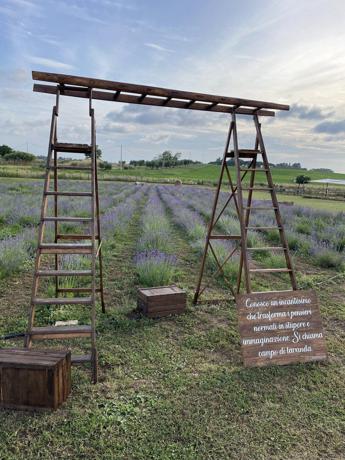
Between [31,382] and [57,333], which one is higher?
[57,333]

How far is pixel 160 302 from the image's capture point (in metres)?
5.21

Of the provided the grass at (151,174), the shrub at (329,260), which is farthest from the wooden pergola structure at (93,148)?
the grass at (151,174)

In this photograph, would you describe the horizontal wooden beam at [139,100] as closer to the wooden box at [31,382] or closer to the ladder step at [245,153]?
the ladder step at [245,153]

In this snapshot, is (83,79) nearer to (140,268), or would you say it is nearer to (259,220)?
(140,268)

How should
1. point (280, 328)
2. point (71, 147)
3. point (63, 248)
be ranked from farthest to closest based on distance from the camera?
point (71, 147) < point (280, 328) < point (63, 248)

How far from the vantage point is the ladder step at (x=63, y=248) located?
396cm

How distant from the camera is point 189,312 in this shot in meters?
5.51

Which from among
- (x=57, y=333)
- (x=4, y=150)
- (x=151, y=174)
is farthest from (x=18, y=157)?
(x=57, y=333)

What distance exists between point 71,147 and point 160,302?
2376mm

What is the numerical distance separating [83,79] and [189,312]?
3.43 metres

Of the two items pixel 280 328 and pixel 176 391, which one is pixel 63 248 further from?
pixel 280 328

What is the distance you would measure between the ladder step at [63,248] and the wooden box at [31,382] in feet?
3.91

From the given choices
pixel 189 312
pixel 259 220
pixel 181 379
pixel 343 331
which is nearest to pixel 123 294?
pixel 189 312

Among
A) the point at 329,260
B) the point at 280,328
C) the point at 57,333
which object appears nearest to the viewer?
the point at 57,333
